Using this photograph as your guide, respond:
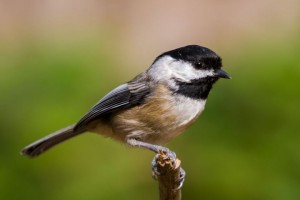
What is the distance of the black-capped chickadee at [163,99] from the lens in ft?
8.41

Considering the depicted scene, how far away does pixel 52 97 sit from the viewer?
360 centimetres

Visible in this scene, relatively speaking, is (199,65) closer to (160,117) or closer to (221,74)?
(221,74)

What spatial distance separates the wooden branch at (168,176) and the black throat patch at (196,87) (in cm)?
47

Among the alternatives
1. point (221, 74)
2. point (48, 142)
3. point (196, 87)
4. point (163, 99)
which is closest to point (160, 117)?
point (163, 99)

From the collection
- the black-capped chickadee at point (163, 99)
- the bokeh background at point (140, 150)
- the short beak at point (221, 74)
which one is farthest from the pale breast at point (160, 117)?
the bokeh background at point (140, 150)

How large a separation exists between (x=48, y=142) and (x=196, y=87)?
2.60 feet

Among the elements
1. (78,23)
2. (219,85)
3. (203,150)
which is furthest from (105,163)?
(78,23)

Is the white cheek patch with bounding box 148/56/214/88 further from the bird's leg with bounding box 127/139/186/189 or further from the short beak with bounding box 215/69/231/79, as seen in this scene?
the bird's leg with bounding box 127/139/186/189

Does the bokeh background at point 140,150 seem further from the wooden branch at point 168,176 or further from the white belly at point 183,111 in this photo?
the wooden branch at point 168,176

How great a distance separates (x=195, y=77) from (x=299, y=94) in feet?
2.97

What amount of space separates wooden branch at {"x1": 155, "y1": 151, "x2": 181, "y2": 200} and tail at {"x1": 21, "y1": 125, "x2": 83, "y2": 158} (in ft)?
2.89

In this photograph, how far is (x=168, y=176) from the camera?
216 centimetres

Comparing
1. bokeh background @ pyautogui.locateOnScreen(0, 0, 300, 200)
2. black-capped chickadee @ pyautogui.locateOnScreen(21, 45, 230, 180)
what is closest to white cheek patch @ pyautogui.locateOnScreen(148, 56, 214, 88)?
black-capped chickadee @ pyautogui.locateOnScreen(21, 45, 230, 180)

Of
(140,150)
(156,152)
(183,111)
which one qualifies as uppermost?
(183,111)
